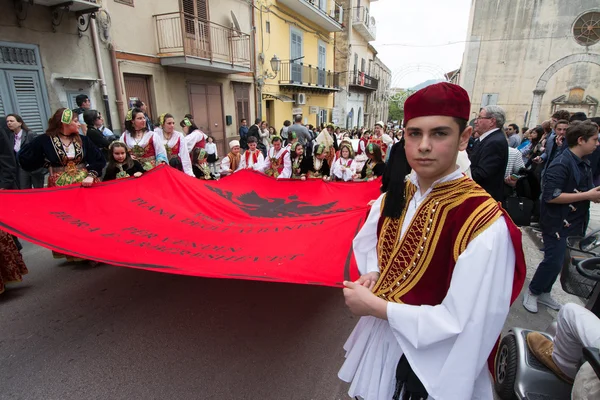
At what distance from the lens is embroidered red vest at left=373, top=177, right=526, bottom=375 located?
1.01m

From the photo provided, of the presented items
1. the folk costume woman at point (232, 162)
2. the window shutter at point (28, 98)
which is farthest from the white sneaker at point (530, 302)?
the window shutter at point (28, 98)

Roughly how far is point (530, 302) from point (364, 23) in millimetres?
25483

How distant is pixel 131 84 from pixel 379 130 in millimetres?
7110

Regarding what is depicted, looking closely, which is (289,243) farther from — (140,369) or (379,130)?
(379,130)

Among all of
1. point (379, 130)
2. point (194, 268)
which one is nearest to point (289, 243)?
point (194, 268)

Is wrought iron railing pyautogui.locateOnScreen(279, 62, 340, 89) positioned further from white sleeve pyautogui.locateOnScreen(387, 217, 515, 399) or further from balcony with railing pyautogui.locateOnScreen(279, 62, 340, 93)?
white sleeve pyautogui.locateOnScreen(387, 217, 515, 399)

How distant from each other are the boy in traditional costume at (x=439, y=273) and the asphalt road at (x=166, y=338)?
128 centimetres

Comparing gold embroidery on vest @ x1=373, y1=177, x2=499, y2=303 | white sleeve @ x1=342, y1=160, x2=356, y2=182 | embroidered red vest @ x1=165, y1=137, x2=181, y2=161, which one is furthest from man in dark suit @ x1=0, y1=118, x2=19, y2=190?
gold embroidery on vest @ x1=373, y1=177, x2=499, y2=303

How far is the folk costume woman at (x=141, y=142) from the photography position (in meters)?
4.49

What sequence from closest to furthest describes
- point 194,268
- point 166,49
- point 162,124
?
point 194,268 → point 162,124 → point 166,49

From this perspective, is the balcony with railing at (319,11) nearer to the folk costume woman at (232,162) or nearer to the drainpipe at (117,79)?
the drainpipe at (117,79)

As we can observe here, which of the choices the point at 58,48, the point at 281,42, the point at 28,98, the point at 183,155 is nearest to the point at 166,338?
the point at 183,155

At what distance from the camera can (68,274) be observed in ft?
12.3

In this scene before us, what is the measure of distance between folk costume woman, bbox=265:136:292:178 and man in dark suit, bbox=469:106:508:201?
10.4ft
